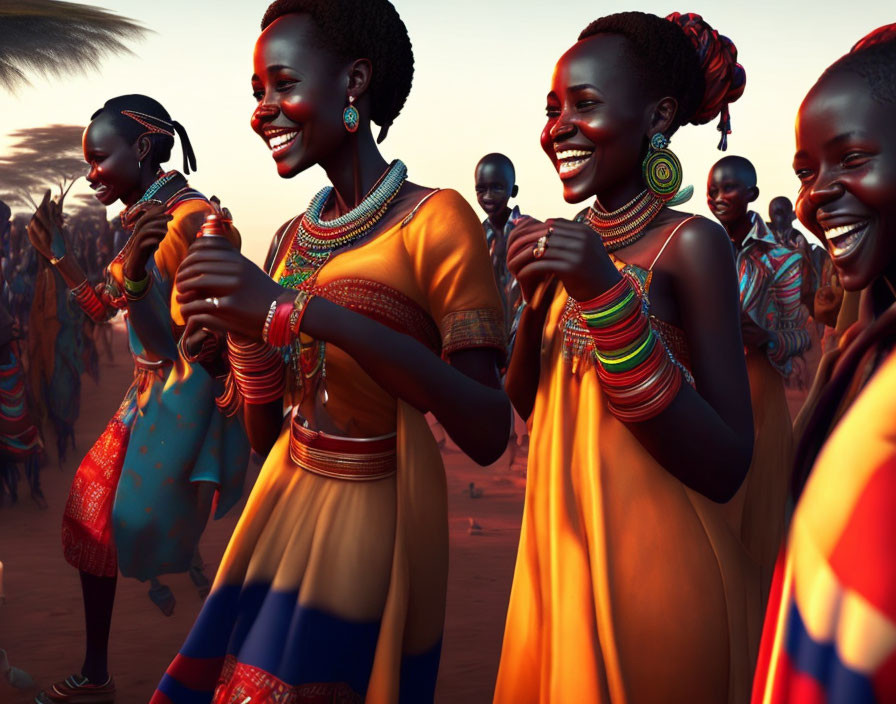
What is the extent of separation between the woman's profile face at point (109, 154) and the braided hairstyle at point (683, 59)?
114 inches

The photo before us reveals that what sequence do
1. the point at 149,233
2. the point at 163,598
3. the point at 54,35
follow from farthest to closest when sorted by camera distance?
the point at 54,35, the point at 163,598, the point at 149,233

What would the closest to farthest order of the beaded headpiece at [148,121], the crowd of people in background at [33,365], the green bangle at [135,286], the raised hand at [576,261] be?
the raised hand at [576,261] < the green bangle at [135,286] < the beaded headpiece at [148,121] < the crowd of people in background at [33,365]

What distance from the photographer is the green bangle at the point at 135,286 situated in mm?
4070

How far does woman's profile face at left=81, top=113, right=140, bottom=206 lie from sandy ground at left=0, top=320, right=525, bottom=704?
2570 millimetres

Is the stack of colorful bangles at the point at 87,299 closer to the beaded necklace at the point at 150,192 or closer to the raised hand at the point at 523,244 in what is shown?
the beaded necklace at the point at 150,192

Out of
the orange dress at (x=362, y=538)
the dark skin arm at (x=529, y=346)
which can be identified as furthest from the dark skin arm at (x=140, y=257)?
the dark skin arm at (x=529, y=346)

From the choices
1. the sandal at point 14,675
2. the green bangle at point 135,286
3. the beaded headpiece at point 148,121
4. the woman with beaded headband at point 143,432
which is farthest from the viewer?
the sandal at point 14,675

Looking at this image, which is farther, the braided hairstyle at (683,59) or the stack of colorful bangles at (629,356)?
the braided hairstyle at (683,59)

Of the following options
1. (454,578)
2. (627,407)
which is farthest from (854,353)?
(454,578)

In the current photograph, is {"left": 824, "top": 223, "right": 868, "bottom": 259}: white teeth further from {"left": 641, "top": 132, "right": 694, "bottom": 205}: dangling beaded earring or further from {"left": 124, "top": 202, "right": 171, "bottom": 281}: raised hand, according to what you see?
{"left": 124, "top": 202, "right": 171, "bottom": 281}: raised hand

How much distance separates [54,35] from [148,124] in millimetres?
7143

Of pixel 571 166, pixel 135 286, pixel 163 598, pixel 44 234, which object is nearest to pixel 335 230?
Result: pixel 571 166

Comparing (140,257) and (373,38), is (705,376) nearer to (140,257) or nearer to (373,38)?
(373,38)

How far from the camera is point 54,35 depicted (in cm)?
1100
